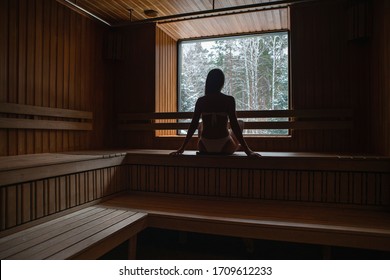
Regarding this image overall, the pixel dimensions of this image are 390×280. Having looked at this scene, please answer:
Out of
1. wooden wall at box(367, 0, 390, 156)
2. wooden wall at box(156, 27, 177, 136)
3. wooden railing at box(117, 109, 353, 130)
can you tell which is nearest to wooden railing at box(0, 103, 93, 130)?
wooden railing at box(117, 109, 353, 130)

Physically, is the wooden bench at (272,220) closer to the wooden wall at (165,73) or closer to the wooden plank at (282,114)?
the wooden plank at (282,114)

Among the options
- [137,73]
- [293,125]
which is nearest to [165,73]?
[137,73]

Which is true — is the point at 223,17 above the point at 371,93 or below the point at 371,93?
above

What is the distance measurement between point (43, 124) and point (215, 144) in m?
2.29

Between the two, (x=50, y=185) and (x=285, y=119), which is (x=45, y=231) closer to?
(x=50, y=185)

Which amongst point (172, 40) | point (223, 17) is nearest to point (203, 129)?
point (223, 17)

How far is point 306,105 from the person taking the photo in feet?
14.4

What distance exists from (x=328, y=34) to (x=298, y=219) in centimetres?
303

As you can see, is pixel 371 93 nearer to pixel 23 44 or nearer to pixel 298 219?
pixel 298 219

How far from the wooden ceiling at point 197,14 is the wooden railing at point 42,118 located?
4.79 feet

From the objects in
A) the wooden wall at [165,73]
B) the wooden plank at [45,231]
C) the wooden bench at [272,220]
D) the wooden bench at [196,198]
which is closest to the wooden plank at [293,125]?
the wooden wall at [165,73]

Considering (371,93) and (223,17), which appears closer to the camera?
(371,93)
